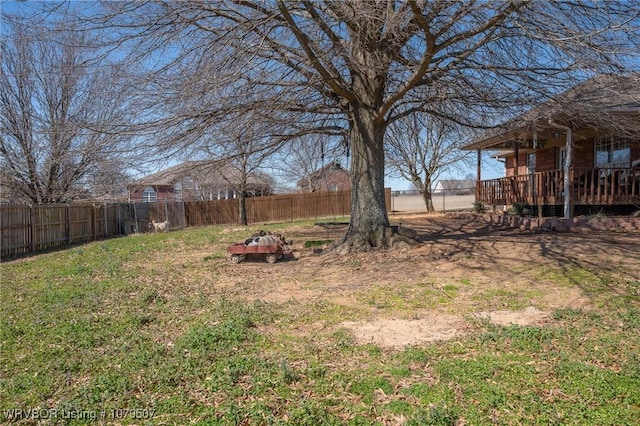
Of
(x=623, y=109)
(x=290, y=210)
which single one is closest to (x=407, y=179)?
(x=290, y=210)

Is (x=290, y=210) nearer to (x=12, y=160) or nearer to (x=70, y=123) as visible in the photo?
(x=12, y=160)

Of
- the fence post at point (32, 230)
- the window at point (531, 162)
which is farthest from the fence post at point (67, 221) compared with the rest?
the window at point (531, 162)

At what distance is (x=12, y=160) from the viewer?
1714cm

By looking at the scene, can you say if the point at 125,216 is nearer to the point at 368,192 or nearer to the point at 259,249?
the point at 259,249

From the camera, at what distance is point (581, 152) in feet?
50.1

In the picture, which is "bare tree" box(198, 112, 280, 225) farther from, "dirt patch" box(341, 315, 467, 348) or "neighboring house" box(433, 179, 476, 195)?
"neighboring house" box(433, 179, 476, 195)

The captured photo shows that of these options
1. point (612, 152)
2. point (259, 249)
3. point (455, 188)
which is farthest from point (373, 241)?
point (455, 188)

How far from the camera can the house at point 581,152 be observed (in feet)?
25.5

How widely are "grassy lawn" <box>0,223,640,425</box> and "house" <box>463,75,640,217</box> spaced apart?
3679 mm

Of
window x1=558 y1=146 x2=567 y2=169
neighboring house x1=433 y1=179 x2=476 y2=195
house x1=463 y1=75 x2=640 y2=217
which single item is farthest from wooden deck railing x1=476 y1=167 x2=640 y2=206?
neighboring house x1=433 y1=179 x2=476 y2=195

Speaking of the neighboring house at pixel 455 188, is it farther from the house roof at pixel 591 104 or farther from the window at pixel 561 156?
the house roof at pixel 591 104

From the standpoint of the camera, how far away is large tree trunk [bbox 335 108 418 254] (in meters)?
8.96

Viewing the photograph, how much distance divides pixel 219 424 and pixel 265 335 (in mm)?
1630

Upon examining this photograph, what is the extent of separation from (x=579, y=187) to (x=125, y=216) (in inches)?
802
